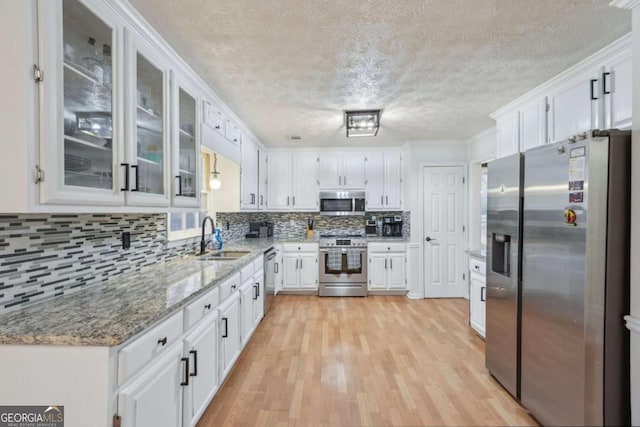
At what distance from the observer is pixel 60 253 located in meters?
1.40

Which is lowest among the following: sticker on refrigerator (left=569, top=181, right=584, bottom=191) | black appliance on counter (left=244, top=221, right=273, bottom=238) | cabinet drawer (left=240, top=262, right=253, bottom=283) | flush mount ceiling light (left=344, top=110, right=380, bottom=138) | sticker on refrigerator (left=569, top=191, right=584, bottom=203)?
cabinet drawer (left=240, top=262, right=253, bottom=283)

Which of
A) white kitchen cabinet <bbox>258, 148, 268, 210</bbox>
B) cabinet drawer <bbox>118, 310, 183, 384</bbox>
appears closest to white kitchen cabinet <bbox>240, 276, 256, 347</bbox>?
cabinet drawer <bbox>118, 310, 183, 384</bbox>

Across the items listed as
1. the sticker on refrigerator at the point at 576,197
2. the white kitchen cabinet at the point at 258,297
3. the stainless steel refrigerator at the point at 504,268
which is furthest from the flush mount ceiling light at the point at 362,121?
the sticker on refrigerator at the point at 576,197

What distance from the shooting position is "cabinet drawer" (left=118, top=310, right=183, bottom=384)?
3.32ft

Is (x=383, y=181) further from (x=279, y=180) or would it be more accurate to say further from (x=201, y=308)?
(x=201, y=308)

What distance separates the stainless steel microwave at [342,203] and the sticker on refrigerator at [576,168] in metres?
3.36

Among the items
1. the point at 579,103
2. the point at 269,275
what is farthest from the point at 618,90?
the point at 269,275

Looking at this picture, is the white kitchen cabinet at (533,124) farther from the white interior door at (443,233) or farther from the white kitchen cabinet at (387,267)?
the white kitchen cabinet at (387,267)

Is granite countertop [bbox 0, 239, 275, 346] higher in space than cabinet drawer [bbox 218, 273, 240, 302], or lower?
higher

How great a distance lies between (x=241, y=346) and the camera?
238 centimetres

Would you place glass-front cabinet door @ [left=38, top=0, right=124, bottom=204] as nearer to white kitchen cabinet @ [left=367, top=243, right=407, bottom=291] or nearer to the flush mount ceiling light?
the flush mount ceiling light

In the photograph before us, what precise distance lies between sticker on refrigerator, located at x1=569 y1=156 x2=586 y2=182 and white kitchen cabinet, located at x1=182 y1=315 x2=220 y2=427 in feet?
5.82

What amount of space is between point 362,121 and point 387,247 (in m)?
2.00

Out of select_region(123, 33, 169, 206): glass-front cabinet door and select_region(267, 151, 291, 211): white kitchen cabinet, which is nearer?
select_region(123, 33, 169, 206): glass-front cabinet door
